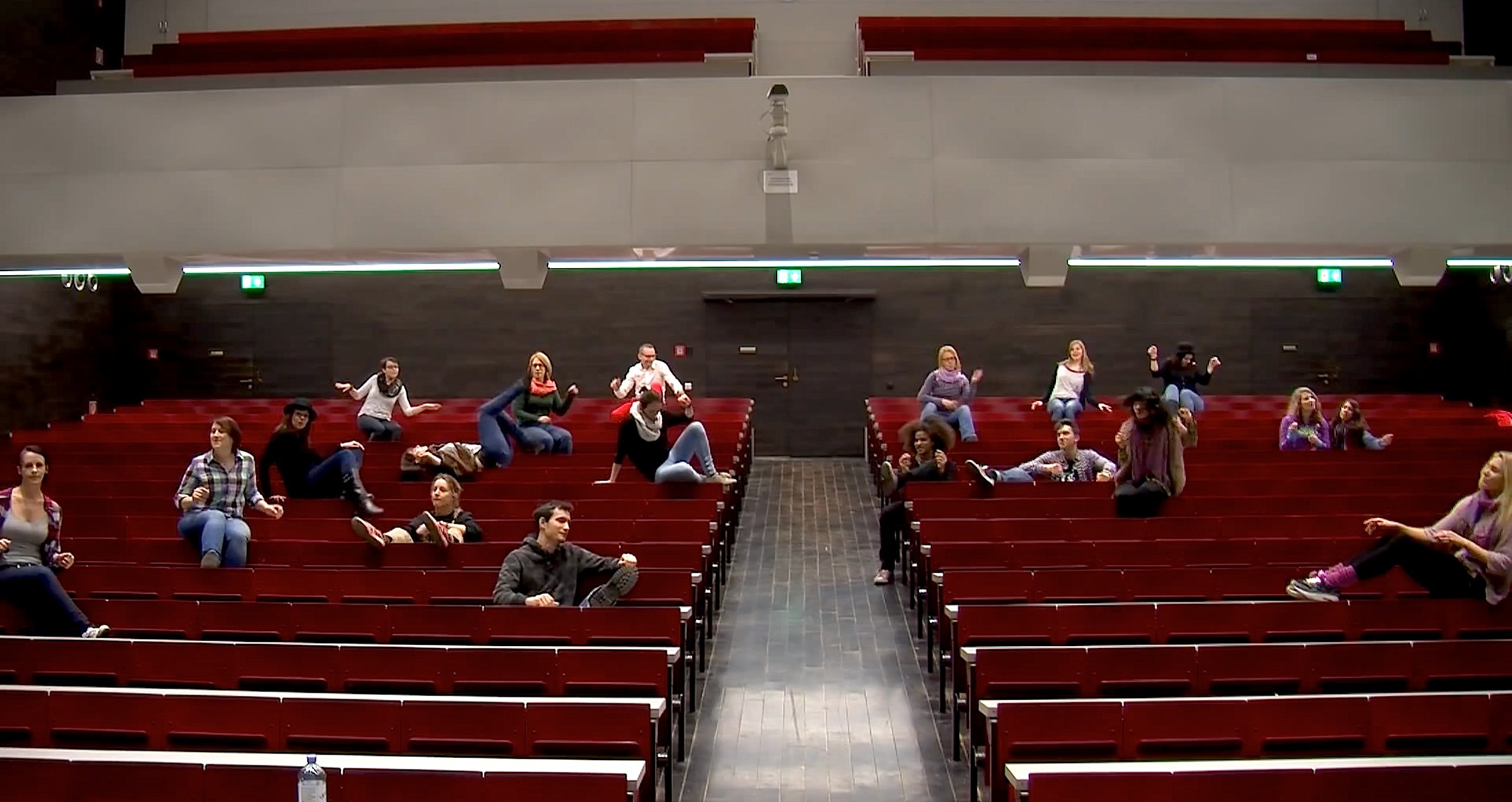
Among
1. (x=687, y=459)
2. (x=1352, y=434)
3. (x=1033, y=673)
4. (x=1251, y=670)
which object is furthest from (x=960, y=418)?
(x=1033, y=673)

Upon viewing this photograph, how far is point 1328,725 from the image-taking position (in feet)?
13.0

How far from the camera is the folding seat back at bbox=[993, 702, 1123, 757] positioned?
12.6ft

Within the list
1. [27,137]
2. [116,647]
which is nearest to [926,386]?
[116,647]

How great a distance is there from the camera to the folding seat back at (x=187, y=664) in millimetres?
4566

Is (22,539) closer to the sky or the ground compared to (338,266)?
closer to the ground

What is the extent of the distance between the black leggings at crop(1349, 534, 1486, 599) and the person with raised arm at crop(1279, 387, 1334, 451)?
335 centimetres

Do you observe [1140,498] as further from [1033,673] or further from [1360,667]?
[1033,673]

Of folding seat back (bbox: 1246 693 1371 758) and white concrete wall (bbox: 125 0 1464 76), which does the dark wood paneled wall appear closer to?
white concrete wall (bbox: 125 0 1464 76)

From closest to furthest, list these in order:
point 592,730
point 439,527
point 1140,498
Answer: point 592,730
point 439,527
point 1140,498

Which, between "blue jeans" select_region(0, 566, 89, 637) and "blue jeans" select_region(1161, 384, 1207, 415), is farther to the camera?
"blue jeans" select_region(1161, 384, 1207, 415)

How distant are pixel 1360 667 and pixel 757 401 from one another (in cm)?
948

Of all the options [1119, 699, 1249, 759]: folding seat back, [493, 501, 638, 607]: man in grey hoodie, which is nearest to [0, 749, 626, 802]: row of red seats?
[493, 501, 638, 607]: man in grey hoodie

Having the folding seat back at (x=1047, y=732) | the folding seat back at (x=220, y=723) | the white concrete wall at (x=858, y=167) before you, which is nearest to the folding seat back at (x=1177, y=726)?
the folding seat back at (x=1047, y=732)

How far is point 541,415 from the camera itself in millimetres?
8359
